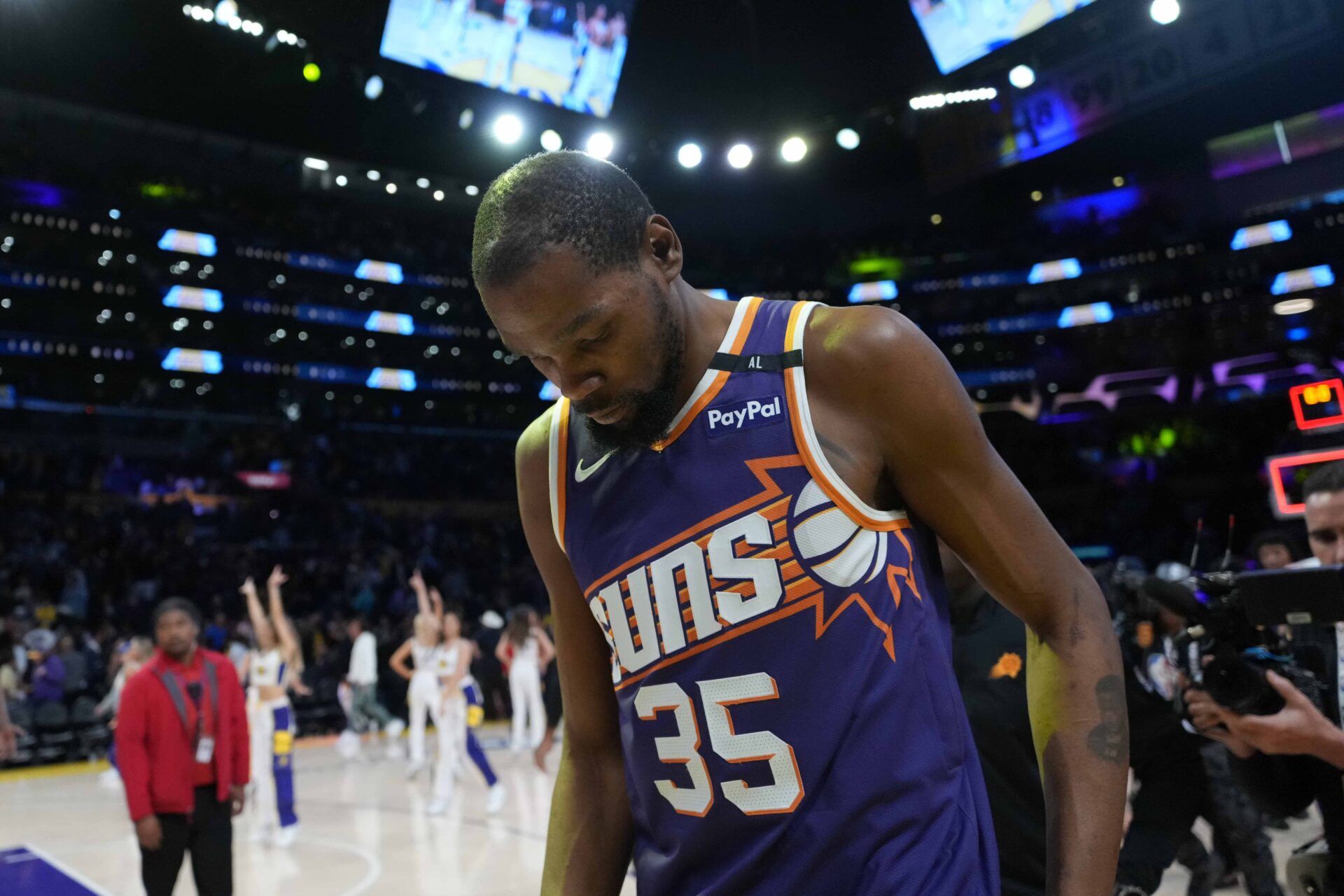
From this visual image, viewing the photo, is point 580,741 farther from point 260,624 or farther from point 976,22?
point 976,22

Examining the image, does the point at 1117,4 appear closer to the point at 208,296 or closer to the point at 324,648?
the point at 324,648

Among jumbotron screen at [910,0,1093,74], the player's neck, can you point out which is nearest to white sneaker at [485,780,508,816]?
the player's neck

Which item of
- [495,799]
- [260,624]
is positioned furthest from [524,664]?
[260,624]

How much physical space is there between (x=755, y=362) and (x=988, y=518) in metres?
0.35

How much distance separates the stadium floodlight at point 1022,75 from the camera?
52.6 ft

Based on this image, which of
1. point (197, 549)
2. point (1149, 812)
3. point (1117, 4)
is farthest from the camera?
point (197, 549)

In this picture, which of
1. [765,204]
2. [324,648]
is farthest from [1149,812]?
[765,204]

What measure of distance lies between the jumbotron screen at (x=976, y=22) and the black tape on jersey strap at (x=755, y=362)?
49.7 feet

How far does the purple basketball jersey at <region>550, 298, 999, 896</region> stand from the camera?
46.4 inches

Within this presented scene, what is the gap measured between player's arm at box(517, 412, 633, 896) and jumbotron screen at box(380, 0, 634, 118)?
44.6 feet

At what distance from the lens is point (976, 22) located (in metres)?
14.9

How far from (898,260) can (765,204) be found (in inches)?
173

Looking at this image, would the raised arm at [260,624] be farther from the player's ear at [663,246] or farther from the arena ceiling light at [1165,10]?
the arena ceiling light at [1165,10]

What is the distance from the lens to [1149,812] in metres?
3.79
